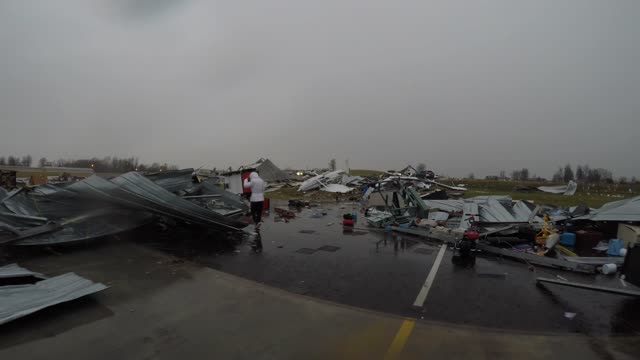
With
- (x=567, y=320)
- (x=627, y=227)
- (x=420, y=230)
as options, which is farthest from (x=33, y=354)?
(x=627, y=227)

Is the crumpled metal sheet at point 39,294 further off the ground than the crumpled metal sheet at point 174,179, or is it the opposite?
the crumpled metal sheet at point 174,179

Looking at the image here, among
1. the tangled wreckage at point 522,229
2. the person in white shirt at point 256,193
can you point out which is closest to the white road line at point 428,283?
the tangled wreckage at point 522,229

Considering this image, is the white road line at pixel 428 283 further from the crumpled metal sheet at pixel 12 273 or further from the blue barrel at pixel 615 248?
the crumpled metal sheet at pixel 12 273

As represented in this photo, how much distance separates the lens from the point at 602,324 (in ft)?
12.0

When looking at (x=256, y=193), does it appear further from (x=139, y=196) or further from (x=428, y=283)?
(x=428, y=283)

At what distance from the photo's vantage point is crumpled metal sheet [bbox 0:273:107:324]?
3312mm

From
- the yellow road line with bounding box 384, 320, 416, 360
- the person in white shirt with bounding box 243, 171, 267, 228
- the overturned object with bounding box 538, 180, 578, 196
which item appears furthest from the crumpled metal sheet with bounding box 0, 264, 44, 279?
the overturned object with bounding box 538, 180, 578, 196

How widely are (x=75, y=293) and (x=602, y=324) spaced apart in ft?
21.2

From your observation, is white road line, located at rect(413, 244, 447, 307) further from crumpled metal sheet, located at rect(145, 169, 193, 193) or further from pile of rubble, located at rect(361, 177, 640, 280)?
crumpled metal sheet, located at rect(145, 169, 193, 193)

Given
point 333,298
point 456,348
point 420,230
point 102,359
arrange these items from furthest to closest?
point 420,230, point 333,298, point 456,348, point 102,359

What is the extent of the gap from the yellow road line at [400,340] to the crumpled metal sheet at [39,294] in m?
3.66

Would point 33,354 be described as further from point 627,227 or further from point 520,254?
point 627,227

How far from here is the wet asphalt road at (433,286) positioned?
3789 millimetres

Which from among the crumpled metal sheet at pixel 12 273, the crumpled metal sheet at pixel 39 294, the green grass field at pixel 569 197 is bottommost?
the green grass field at pixel 569 197
